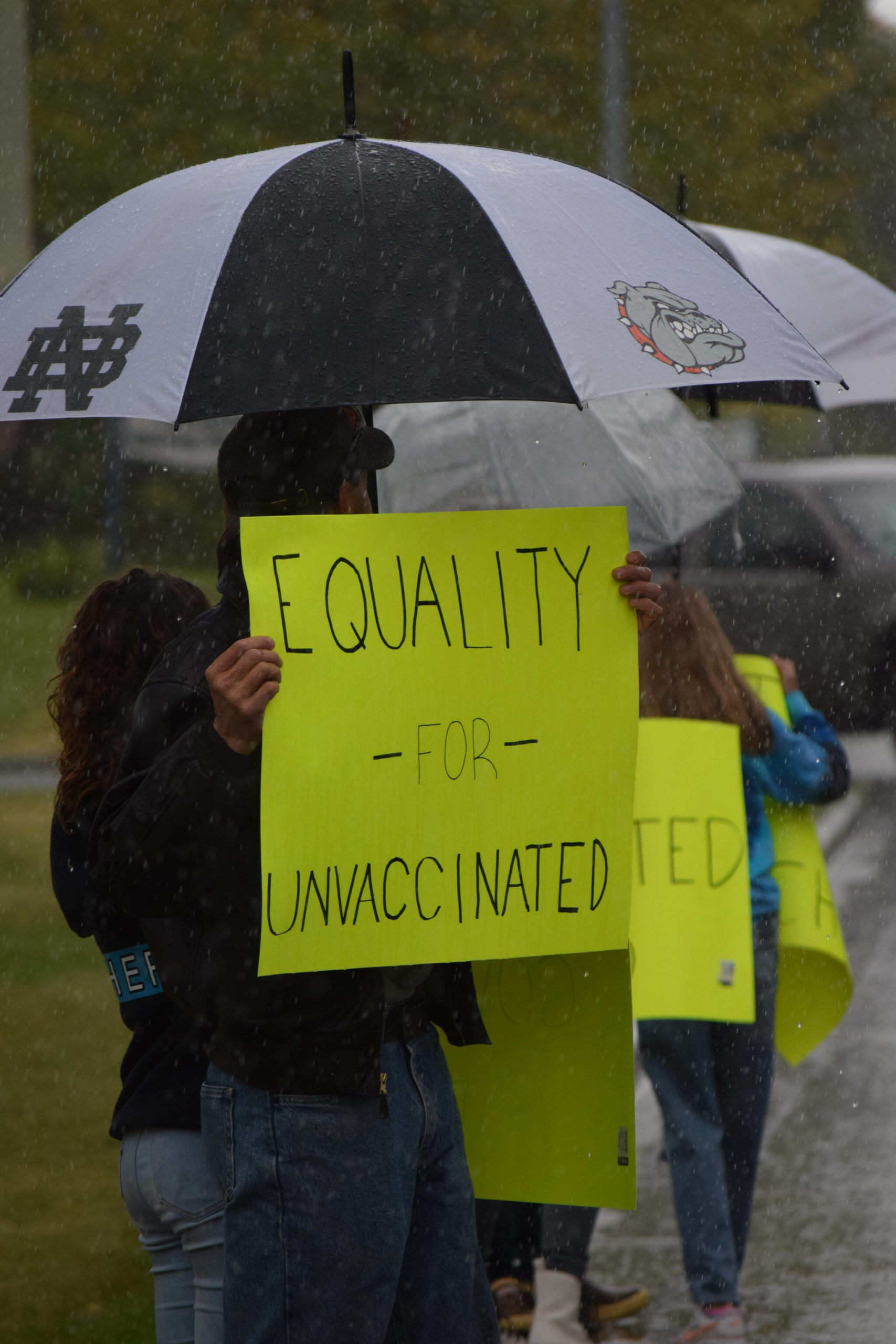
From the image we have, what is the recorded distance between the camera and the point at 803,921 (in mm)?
4262

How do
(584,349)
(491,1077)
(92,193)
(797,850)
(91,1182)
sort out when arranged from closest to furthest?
(584,349)
(491,1077)
(797,850)
(91,1182)
(92,193)

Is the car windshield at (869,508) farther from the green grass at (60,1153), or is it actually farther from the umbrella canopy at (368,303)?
the umbrella canopy at (368,303)

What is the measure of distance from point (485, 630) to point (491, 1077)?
2.87 feet

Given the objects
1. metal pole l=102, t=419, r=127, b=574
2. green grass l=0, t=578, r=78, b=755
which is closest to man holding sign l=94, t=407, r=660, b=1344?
metal pole l=102, t=419, r=127, b=574

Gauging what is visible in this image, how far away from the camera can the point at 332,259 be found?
8.02ft

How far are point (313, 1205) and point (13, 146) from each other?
13.5 metres

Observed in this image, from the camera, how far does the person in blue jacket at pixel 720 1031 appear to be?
4.06m

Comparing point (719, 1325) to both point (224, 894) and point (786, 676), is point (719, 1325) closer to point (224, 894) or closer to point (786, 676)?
point (786, 676)

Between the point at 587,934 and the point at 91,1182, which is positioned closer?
the point at 587,934

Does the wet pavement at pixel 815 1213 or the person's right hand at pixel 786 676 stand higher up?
the person's right hand at pixel 786 676

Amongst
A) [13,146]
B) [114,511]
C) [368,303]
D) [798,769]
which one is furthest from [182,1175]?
[13,146]

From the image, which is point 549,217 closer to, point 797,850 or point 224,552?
point 224,552

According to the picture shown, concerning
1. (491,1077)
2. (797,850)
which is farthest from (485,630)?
(797,850)

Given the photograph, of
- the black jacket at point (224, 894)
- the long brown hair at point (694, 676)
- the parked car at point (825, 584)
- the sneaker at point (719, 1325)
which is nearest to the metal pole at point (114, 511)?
the parked car at point (825, 584)
